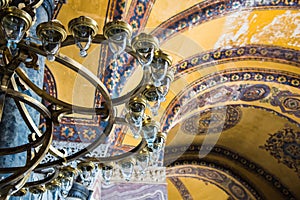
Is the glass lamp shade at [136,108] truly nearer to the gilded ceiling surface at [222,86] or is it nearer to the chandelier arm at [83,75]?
the chandelier arm at [83,75]

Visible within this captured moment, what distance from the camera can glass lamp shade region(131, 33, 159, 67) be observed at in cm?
186

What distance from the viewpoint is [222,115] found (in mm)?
6543

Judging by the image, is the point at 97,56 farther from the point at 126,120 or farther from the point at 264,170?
the point at 264,170

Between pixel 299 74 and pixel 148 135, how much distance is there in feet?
12.4

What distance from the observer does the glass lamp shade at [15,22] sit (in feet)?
5.42

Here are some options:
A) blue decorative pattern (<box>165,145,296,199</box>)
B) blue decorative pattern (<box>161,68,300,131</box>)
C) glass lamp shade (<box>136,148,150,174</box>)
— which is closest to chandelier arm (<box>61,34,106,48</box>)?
glass lamp shade (<box>136,148,150,174</box>)

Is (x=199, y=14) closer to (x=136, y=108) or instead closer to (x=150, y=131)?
(x=150, y=131)

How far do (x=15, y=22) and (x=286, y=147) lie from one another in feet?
20.1

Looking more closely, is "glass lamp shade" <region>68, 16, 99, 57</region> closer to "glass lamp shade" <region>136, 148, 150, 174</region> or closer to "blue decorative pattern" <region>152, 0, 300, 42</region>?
"glass lamp shade" <region>136, 148, 150, 174</region>

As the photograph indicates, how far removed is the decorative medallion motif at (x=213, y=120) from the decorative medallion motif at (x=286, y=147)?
2.36 ft

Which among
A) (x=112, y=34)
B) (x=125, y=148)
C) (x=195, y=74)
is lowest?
(x=112, y=34)

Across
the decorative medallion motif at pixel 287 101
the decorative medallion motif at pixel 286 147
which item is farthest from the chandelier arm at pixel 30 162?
the decorative medallion motif at pixel 286 147

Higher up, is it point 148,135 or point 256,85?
point 256,85

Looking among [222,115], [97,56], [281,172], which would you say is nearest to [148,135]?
[97,56]
